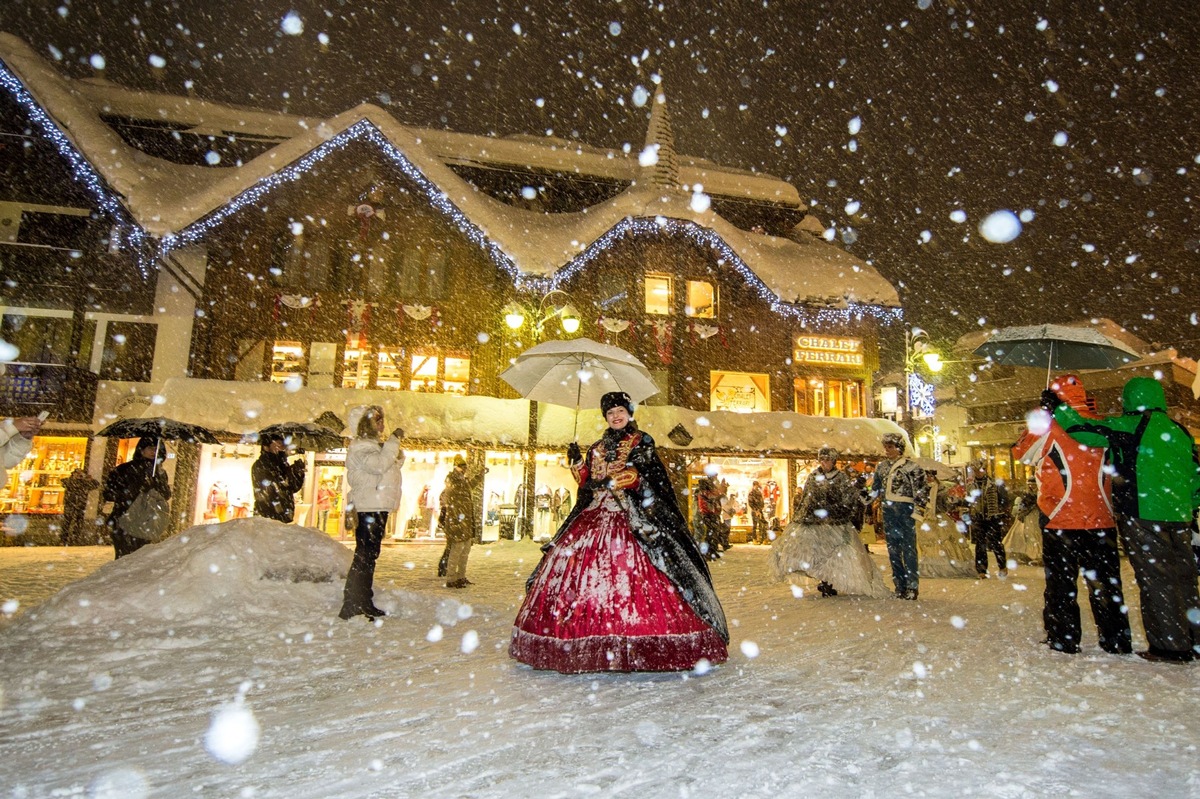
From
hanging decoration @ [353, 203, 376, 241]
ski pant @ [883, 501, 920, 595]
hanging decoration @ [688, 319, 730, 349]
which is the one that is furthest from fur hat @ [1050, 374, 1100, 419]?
hanging decoration @ [353, 203, 376, 241]

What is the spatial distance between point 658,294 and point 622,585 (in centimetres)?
1762

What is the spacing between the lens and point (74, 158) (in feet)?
57.8

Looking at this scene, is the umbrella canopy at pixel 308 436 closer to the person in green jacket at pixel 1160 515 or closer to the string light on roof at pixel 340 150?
the string light on roof at pixel 340 150

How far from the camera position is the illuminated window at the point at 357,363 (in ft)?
60.6

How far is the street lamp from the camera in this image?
17562 mm

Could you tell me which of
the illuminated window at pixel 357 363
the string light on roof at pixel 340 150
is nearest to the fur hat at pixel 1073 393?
the string light on roof at pixel 340 150

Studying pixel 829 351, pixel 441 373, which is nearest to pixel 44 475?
pixel 441 373

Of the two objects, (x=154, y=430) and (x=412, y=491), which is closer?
(x=154, y=430)

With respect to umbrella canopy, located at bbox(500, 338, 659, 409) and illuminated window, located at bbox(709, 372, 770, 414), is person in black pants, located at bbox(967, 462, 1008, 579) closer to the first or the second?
umbrella canopy, located at bbox(500, 338, 659, 409)

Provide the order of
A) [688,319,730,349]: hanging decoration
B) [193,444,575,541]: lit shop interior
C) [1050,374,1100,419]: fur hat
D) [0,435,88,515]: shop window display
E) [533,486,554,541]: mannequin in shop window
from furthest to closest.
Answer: [688,319,730,349]: hanging decoration → [533,486,554,541]: mannequin in shop window → [193,444,575,541]: lit shop interior → [0,435,88,515]: shop window display → [1050,374,1100,419]: fur hat

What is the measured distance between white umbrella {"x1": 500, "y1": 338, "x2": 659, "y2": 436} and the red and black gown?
1.75m

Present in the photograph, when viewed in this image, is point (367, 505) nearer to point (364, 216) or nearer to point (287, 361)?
point (287, 361)

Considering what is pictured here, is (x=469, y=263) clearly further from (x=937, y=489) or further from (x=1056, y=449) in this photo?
(x=1056, y=449)

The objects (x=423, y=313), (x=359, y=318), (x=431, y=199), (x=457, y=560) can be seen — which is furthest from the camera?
(x=431, y=199)
